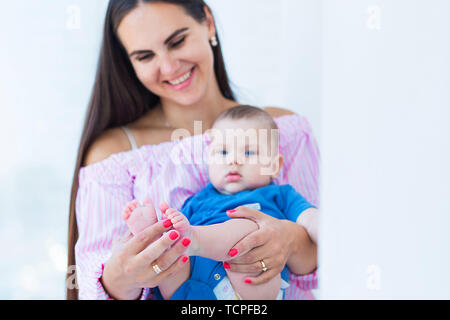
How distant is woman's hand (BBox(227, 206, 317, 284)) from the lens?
A: 638 mm

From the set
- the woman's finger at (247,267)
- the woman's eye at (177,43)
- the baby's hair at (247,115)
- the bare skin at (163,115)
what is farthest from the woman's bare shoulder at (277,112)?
the woman's finger at (247,267)

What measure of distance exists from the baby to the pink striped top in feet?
0.16

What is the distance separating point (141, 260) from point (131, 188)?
0.23 metres

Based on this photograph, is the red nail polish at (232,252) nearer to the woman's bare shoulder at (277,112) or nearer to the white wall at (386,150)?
the white wall at (386,150)

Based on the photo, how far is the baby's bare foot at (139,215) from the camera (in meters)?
0.61

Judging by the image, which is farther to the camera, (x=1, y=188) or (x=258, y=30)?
(x=258, y=30)

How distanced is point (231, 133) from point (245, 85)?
20cm

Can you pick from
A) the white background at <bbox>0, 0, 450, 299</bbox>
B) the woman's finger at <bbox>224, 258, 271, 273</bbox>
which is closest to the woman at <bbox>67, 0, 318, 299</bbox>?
the woman's finger at <bbox>224, 258, 271, 273</bbox>

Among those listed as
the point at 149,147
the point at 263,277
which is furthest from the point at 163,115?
the point at 263,277

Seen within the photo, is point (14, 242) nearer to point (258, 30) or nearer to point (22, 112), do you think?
point (22, 112)

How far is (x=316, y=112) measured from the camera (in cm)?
92

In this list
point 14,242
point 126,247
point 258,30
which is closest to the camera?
point 126,247

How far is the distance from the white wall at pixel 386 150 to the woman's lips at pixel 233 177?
0.68 ft
